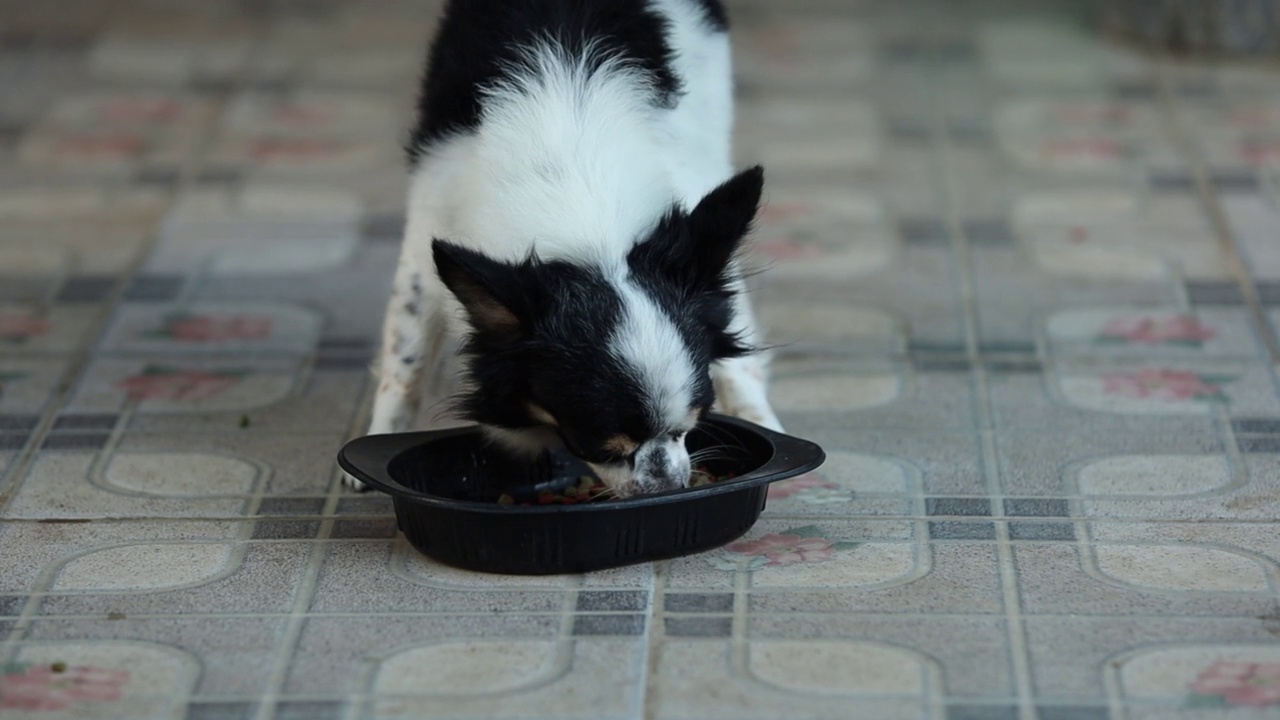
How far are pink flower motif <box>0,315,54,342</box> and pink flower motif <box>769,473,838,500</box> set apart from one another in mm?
1773

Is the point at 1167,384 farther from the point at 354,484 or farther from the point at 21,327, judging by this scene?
the point at 21,327

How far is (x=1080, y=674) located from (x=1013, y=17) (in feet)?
13.7

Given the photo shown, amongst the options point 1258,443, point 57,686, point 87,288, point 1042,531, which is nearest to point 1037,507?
point 1042,531

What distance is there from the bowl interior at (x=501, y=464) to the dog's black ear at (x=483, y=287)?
0.35 metres

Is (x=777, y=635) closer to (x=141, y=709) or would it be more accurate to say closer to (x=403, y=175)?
(x=141, y=709)

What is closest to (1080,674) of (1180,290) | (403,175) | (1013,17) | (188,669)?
(188,669)

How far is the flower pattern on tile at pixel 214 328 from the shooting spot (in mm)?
3566

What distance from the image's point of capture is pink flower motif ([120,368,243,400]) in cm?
329

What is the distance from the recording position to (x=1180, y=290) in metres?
3.67

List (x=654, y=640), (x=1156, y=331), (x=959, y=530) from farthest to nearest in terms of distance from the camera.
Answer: (x=1156, y=331), (x=959, y=530), (x=654, y=640)

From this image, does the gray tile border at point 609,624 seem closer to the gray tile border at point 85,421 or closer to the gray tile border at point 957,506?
the gray tile border at point 957,506

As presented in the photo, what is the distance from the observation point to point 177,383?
3.35 metres

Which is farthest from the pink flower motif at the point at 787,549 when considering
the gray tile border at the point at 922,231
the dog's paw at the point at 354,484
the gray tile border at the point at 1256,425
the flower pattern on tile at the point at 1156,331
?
the gray tile border at the point at 922,231

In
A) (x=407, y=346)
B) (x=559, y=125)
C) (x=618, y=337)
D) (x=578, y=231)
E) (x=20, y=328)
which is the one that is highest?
(x=559, y=125)
